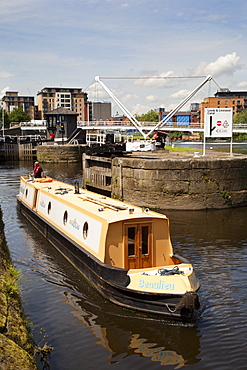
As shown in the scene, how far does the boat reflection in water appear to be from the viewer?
9.09 meters

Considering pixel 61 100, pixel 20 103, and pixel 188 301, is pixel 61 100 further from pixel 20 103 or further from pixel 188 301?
pixel 188 301

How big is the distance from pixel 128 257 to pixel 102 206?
2856 millimetres

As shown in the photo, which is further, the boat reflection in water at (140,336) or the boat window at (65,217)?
the boat window at (65,217)

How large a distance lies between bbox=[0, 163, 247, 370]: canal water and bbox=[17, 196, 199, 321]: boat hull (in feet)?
0.81

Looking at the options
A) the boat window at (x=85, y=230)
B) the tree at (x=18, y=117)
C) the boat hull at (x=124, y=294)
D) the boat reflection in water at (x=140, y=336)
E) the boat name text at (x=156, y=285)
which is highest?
the tree at (x=18, y=117)

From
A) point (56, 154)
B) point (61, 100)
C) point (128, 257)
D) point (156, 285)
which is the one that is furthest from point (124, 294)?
point (61, 100)

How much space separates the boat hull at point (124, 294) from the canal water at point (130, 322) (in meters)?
0.25

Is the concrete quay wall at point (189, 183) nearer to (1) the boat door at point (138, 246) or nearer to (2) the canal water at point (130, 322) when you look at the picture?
(2) the canal water at point (130, 322)

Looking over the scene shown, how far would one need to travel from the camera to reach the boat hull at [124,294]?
9.90 meters

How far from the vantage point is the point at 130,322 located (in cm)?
1035

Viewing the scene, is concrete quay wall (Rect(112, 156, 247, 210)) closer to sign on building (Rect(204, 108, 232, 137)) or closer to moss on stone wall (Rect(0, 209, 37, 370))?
sign on building (Rect(204, 108, 232, 137))

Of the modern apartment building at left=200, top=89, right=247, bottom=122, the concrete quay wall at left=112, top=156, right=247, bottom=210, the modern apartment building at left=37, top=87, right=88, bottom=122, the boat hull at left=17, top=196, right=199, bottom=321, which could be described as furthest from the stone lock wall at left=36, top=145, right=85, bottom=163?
the modern apartment building at left=37, top=87, right=88, bottom=122

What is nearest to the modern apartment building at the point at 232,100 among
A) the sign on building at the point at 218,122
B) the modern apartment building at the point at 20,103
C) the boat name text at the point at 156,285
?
the modern apartment building at the point at 20,103

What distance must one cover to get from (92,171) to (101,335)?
2241 cm
